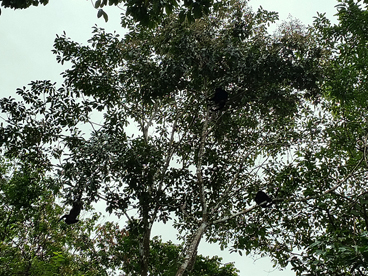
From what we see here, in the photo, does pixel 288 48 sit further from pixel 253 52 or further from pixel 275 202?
pixel 275 202

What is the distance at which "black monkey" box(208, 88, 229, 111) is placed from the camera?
759 centimetres

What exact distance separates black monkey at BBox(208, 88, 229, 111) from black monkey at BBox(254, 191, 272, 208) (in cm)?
236

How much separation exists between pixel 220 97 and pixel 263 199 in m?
2.69

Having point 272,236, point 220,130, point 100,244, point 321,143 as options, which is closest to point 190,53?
point 220,130

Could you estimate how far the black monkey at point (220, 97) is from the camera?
759 cm

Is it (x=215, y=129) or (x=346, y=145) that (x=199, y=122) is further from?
(x=346, y=145)

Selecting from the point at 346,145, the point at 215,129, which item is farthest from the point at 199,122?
the point at 346,145

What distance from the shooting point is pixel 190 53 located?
24.9ft

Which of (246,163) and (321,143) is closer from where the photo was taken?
(321,143)

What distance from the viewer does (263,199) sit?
7172 millimetres

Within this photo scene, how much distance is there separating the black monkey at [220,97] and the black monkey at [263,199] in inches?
92.9

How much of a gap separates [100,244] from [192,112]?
6.86 metres

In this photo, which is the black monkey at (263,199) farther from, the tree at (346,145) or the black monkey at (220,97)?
the black monkey at (220,97)

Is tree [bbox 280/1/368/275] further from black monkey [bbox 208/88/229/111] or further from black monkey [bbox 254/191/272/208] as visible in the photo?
black monkey [bbox 208/88/229/111]
